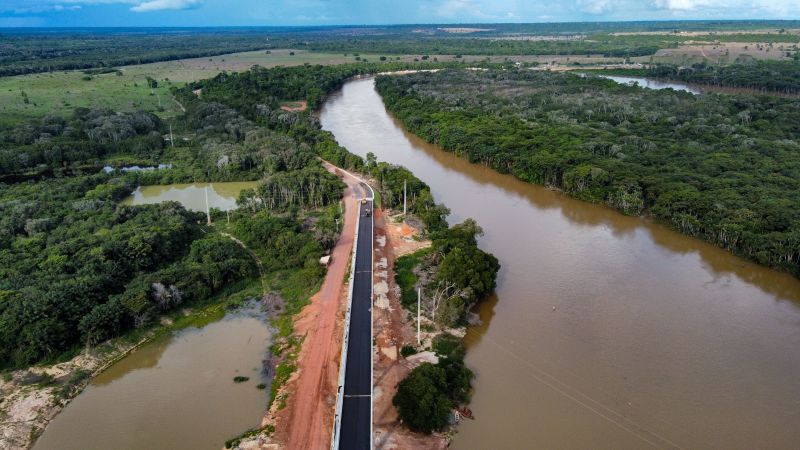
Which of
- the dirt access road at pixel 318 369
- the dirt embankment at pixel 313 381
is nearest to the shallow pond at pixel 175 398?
the dirt embankment at pixel 313 381

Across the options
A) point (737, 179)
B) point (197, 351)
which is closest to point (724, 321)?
point (737, 179)

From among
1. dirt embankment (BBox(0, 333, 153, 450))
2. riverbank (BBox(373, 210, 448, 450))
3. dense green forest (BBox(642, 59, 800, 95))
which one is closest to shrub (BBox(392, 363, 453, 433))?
riverbank (BBox(373, 210, 448, 450))

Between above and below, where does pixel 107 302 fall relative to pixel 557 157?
below

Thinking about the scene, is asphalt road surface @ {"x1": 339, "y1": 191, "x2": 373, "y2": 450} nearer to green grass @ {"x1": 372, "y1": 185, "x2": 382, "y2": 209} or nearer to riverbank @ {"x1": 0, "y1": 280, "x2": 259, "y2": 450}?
riverbank @ {"x1": 0, "y1": 280, "x2": 259, "y2": 450}

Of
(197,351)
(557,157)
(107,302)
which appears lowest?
(197,351)

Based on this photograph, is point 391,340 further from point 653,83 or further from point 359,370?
point 653,83

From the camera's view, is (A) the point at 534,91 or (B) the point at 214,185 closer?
(B) the point at 214,185

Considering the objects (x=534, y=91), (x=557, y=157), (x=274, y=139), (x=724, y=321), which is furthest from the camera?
(x=534, y=91)

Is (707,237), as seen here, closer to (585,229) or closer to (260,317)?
(585,229)
